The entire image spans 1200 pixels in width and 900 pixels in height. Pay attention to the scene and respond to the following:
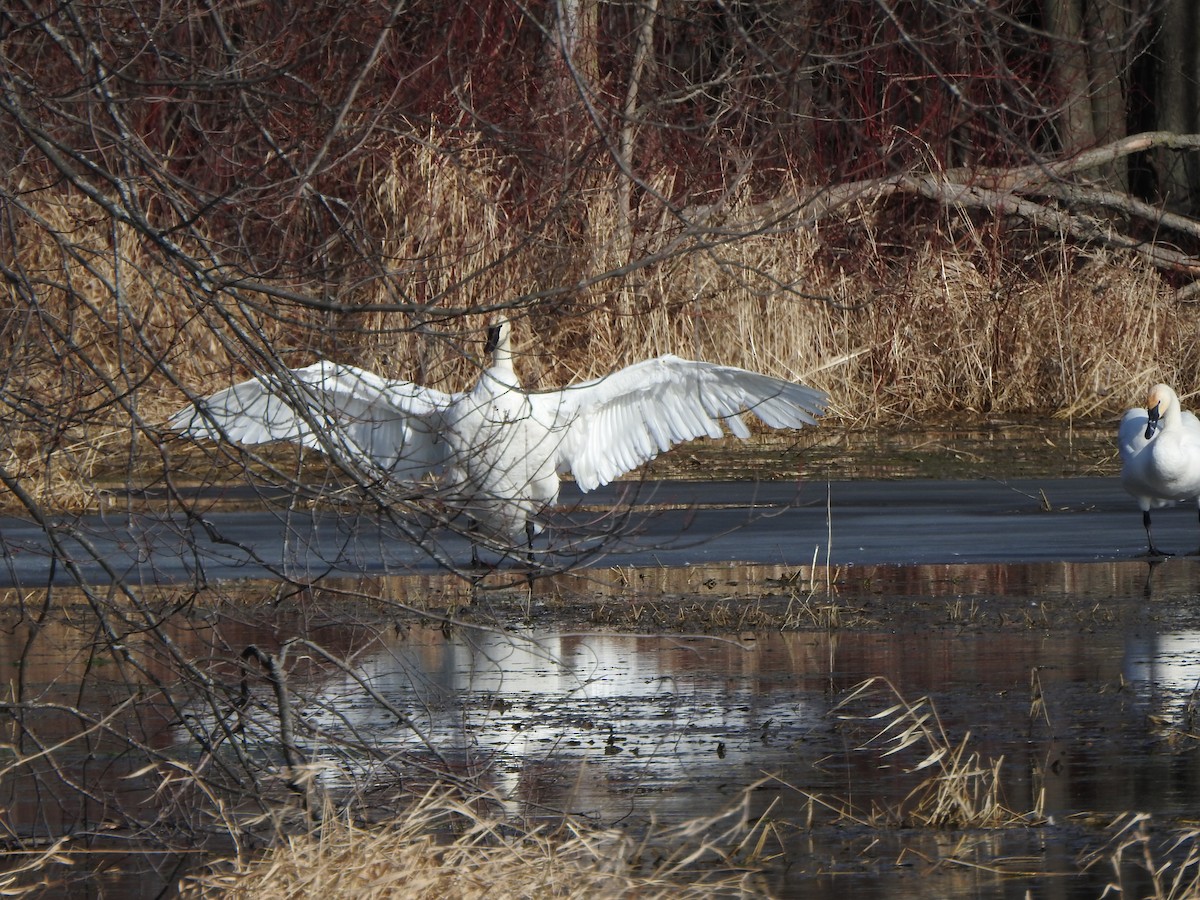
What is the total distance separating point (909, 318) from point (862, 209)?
1893 mm

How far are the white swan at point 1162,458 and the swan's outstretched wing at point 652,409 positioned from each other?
1.82 metres

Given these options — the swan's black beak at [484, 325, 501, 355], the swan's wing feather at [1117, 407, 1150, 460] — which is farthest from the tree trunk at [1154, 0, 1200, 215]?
the swan's black beak at [484, 325, 501, 355]

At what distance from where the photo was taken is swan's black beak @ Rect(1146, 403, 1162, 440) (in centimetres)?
1176

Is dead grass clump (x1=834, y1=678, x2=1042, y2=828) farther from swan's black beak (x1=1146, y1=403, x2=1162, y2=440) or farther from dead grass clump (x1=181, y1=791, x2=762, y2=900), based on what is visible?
swan's black beak (x1=1146, y1=403, x2=1162, y2=440)

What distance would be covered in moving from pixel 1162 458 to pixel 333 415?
296 inches

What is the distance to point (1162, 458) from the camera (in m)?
11.3

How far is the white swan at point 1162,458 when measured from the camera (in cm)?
1130

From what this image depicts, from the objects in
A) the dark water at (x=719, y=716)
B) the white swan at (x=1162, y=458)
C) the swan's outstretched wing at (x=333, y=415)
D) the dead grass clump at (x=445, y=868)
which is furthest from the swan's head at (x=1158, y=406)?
the dead grass clump at (x=445, y=868)

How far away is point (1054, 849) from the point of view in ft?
16.7

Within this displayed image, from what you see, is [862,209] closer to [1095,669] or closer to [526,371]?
[526,371]

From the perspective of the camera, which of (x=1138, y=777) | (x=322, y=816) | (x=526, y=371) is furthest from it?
(x=526, y=371)

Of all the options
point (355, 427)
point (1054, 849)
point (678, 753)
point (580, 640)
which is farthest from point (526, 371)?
point (1054, 849)

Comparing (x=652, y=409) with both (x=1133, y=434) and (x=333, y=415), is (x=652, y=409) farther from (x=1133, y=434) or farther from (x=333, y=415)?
(x=333, y=415)

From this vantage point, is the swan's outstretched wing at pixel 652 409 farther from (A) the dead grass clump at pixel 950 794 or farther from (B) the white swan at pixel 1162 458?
(A) the dead grass clump at pixel 950 794
